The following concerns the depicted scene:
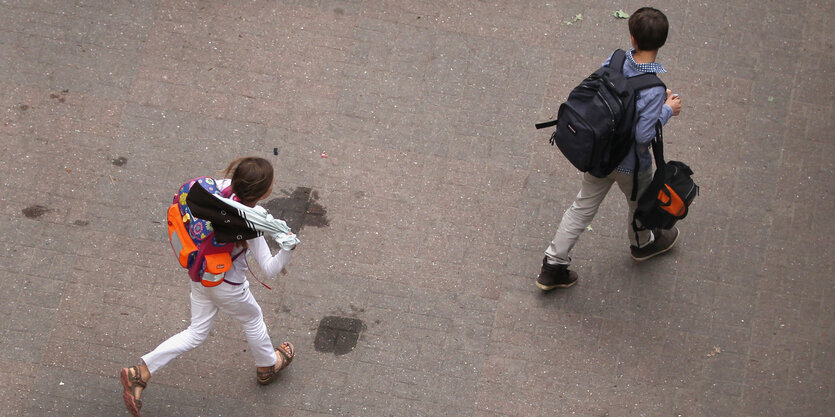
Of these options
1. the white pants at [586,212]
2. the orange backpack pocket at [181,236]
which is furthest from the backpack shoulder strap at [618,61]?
the orange backpack pocket at [181,236]

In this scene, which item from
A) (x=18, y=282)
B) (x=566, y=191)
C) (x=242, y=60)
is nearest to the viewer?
(x=18, y=282)

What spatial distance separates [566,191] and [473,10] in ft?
5.98

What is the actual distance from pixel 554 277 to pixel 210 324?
7.67ft

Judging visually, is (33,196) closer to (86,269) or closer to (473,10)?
(86,269)

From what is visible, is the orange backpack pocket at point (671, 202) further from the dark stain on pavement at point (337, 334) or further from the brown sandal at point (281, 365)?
the brown sandal at point (281, 365)

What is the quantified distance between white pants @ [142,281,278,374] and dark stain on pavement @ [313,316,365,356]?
0.45 meters

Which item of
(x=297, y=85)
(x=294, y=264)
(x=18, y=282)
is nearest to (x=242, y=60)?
(x=297, y=85)

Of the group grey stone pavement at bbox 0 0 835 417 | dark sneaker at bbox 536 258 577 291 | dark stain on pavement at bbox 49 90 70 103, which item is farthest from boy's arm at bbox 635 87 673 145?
dark stain on pavement at bbox 49 90 70 103

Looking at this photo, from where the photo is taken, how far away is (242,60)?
704 cm

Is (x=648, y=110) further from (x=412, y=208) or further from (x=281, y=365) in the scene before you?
(x=281, y=365)

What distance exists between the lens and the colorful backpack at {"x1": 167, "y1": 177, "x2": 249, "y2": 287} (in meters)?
4.59

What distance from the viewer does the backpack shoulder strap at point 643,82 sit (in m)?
5.05

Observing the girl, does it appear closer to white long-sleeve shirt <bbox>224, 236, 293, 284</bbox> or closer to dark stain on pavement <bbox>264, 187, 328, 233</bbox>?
white long-sleeve shirt <bbox>224, 236, 293, 284</bbox>

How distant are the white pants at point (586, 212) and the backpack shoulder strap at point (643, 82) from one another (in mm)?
677
